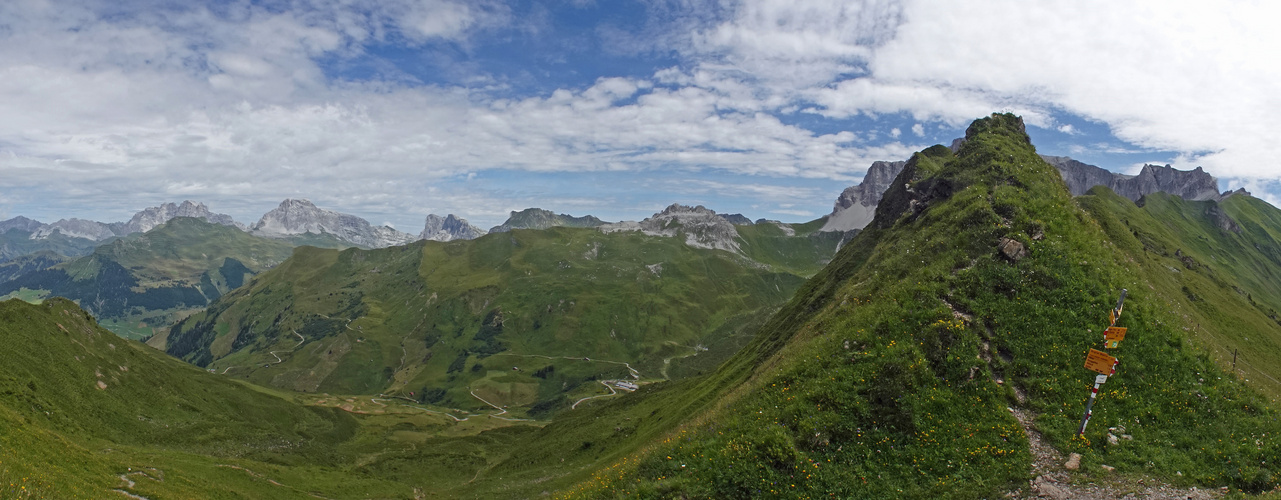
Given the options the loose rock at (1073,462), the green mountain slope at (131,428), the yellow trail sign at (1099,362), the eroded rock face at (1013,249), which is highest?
the eroded rock face at (1013,249)

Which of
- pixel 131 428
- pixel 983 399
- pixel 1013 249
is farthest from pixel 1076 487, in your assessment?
pixel 131 428

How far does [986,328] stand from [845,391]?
11.3 metres

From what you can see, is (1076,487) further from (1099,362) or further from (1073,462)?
(1099,362)

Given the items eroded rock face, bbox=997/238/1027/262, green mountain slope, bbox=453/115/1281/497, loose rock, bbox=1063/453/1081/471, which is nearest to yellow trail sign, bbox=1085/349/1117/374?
green mountain slope, bbox=453/115/1281/497

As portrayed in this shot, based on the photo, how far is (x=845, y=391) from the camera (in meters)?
31.0

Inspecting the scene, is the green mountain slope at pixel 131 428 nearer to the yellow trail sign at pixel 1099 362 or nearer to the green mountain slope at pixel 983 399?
the green mountain slope at pixel 983 399

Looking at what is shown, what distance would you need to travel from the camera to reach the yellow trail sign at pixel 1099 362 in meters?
27.9

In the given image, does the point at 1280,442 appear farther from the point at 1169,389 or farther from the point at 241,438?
the point at 241,438

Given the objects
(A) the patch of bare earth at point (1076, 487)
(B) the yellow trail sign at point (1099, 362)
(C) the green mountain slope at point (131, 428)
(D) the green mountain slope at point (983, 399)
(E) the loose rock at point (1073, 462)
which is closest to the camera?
(A) the patch of bare earth at point (1076, 487)

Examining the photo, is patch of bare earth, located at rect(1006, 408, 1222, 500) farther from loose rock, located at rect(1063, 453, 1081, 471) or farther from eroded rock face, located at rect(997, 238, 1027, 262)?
eroded rock face, located at rect(997, 238, 1027, 262)

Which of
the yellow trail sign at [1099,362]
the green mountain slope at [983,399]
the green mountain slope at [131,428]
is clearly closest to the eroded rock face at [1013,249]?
the green mountain slope at [983,399]

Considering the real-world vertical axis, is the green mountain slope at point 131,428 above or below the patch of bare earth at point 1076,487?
below

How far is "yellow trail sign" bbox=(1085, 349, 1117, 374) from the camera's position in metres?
27.9

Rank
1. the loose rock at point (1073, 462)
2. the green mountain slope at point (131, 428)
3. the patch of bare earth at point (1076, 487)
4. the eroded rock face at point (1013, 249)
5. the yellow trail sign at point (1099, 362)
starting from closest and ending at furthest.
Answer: the patch of bare earth at point (1076, 487) < the loose rock at point (1073, 462) < the yellow trail sign at point (1099, 362) < the eroded rock face at point (1013, 249) < the green mountain slope at point (131, 428)
